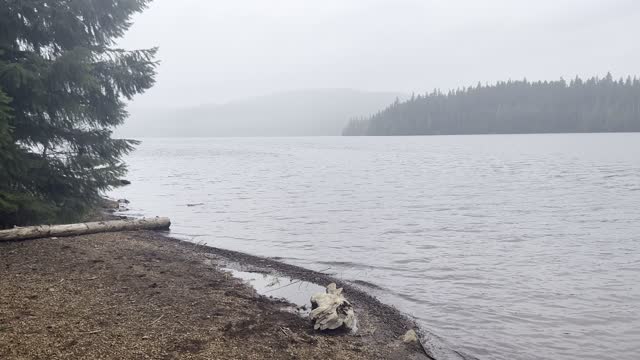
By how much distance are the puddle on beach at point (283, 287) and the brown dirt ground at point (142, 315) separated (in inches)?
25.0

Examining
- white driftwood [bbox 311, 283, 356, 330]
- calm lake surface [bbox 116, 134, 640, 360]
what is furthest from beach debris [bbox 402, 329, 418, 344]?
white driftwood [bbox 311, 283, 356, 330]

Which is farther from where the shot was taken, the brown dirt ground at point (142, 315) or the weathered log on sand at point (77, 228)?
the weathered log on sand at point (77, 228)

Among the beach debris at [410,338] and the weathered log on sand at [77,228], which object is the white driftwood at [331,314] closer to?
the beach debris at [410,338]

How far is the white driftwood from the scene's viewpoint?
32.1 feet

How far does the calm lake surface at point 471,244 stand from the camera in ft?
38.3

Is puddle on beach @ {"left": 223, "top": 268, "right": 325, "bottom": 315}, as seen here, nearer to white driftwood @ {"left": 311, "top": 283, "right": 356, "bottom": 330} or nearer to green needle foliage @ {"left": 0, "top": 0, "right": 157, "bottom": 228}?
white driftwood @ {"left": 311, "top": 283, "right": 356, "bottom": 330}

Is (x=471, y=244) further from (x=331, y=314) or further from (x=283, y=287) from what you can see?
(x=331, y=314)

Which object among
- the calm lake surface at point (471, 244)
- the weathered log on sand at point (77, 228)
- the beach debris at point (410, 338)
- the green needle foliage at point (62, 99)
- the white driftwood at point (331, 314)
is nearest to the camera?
the white driftwood at point (331, 314)

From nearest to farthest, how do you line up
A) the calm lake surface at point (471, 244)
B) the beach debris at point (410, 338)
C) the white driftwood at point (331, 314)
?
the white driftwood at point (331, 314) < the beach debris at point (410, 338) < the calm lake surface at point (471, 244)

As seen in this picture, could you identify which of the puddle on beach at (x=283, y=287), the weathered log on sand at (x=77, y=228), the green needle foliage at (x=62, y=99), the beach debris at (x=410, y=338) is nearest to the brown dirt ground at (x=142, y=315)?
→ the beach debris at (x=410, y=338)

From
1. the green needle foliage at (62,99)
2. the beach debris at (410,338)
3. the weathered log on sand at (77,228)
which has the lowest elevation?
the beach debris at (410,338)

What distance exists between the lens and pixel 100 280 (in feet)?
35.3

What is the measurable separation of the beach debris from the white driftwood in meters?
1.08

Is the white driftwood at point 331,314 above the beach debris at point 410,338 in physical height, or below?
above
